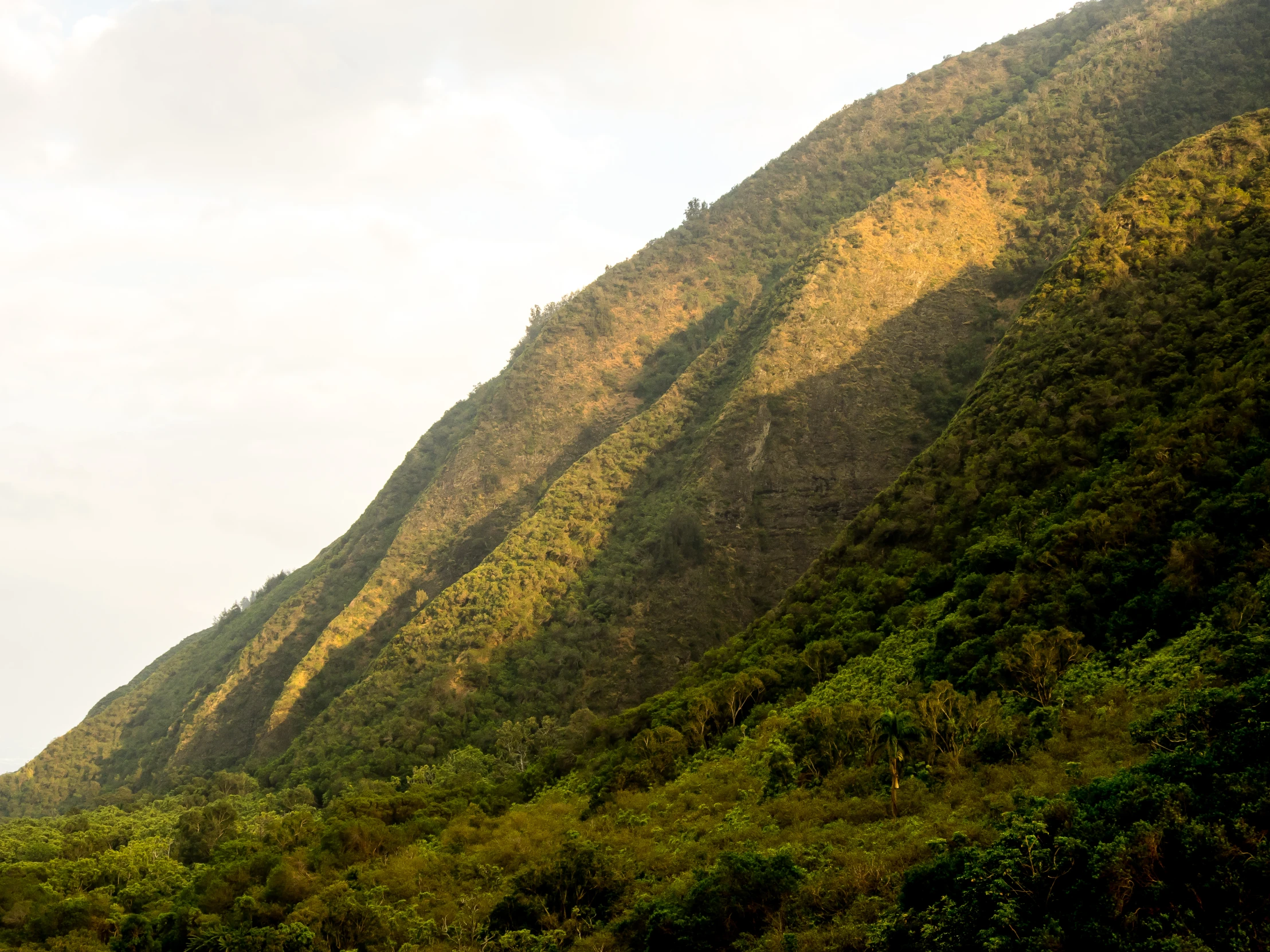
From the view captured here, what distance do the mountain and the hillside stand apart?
31.5 ft

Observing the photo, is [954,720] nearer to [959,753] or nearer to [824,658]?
[959,753]

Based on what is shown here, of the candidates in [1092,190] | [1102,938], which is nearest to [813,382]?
[1092,190]

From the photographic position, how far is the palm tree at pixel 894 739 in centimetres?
2347

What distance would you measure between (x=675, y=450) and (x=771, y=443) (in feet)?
40.8

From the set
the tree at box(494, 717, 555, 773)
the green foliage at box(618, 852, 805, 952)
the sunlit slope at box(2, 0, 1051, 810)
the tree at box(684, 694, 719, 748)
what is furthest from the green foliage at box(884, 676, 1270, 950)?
the sunlit slope at box(2, 0, 1051, 810)

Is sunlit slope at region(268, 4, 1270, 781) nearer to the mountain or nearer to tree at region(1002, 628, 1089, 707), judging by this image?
the mountain

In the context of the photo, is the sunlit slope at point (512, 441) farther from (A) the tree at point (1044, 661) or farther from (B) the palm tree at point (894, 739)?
(A) the tree at point (1044, 661)

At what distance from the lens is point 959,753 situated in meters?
24.1

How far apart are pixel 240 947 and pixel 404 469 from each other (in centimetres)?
8262

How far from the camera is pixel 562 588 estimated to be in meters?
66.6

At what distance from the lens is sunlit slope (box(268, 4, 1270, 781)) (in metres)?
58.8

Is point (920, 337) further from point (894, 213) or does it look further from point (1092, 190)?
point (1092, 190)

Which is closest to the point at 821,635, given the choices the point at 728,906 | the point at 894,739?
the point at 894,739

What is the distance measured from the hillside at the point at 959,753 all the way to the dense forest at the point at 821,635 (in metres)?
0.14
